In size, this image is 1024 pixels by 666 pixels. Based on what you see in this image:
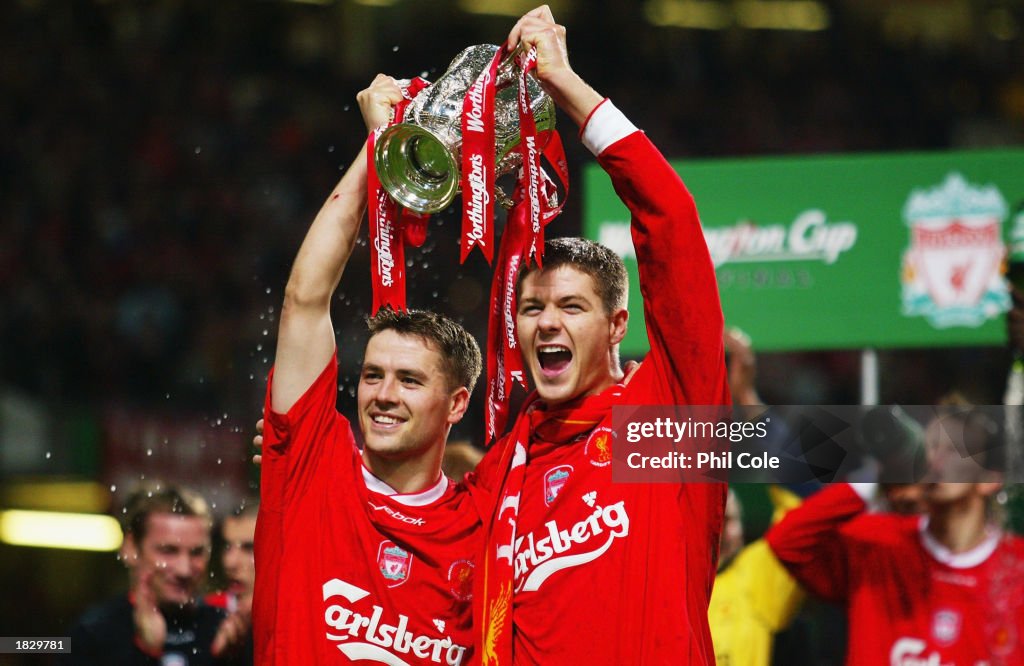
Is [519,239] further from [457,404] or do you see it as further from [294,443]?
[294,443]

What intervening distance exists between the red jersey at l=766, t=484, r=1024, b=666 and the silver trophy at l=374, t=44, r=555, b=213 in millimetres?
1513

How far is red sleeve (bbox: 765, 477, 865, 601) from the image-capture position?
3740 millimetres

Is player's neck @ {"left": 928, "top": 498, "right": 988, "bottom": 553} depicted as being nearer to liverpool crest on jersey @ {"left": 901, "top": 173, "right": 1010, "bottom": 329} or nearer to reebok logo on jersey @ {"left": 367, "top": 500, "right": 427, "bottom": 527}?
liverpool crest on jersey @ {"left": 901, "top": 173, "right": 1010, "bottom": 329}

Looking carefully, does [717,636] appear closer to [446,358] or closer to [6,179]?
[446,358]

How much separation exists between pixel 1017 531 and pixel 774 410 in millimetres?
947

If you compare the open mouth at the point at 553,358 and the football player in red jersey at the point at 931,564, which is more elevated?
the open mouth at the point at 553,358

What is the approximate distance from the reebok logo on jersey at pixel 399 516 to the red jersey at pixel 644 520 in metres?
0.31

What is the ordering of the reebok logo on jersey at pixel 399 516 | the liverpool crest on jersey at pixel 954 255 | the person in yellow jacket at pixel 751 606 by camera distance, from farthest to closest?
the liverpool crest on jersey at pixel 954 255
the person in yellow jacket at pixel 751 606
the reebok logo on jersey at pixel 399 516

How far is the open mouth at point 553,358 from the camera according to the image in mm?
2922

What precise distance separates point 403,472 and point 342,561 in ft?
0.94

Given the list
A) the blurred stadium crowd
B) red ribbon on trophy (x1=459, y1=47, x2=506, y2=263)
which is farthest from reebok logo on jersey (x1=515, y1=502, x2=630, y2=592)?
the blurred stadium crowd

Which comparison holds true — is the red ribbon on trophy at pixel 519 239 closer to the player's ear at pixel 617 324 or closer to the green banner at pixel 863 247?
the player's ear at pixel 617 324

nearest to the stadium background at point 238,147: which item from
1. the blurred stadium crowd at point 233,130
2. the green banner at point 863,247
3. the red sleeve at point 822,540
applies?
the blurred stadium crowd at point 233,130

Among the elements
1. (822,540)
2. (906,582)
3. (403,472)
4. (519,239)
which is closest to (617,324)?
(519,239)
